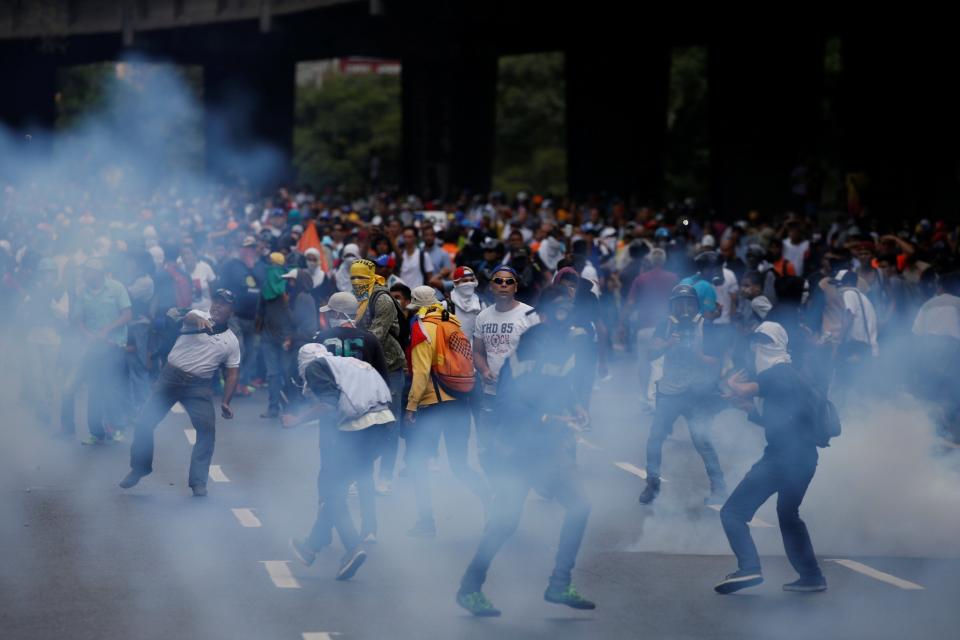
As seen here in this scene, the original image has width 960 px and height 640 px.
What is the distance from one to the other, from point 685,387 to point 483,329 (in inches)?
71.3

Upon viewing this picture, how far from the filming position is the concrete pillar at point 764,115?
38531 millimetres

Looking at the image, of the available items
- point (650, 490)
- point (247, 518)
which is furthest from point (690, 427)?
point (247, 518)

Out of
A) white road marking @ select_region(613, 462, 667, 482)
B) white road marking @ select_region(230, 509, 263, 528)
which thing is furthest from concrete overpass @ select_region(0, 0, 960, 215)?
white road marking @ select_region(230, 509, 263, 528)

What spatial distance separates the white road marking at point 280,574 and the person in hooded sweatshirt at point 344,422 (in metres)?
0.28

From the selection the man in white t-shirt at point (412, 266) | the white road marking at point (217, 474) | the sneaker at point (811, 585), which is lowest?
the white road marking at point (217, 474)

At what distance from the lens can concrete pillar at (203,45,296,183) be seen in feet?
196

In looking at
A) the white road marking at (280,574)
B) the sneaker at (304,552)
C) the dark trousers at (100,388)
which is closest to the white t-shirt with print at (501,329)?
the sneaker at (304,552)

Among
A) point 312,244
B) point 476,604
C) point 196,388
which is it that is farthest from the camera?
point 312,244

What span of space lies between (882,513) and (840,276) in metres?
4.44

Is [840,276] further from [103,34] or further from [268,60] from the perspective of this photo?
[268,60]

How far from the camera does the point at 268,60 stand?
5912 cm

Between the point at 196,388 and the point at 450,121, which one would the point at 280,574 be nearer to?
the point at 196,388

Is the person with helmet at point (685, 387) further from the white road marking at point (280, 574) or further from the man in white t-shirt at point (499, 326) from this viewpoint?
the white road marking at point (280, 574)

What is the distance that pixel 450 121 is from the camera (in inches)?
2057
